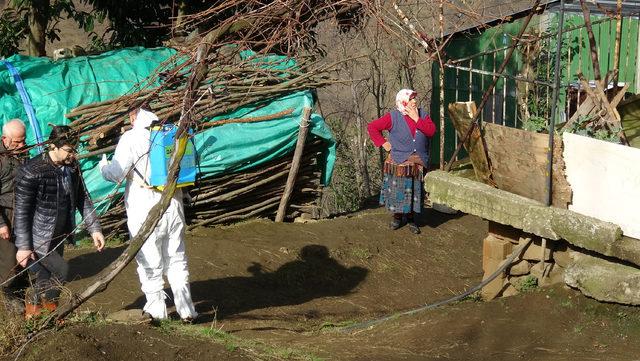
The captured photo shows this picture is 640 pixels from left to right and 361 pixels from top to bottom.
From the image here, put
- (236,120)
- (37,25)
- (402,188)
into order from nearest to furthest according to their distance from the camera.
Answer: (236,120), (402,188), (37,25)

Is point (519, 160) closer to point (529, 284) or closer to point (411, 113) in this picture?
point (529, 284)

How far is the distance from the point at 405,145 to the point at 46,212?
186 inches

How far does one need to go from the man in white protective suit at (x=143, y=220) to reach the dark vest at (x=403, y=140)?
3.78 meters

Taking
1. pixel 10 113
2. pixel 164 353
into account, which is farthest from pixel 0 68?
pixel 164 353

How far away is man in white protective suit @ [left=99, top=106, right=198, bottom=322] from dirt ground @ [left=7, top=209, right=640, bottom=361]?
1.37 ft

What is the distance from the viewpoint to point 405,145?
423 inches

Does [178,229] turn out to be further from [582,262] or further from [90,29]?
[90,29]

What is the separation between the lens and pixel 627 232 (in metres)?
6.94

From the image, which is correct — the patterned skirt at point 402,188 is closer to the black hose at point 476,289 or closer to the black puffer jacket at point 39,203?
the black hose at point 476,289

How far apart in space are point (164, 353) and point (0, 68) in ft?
17.2

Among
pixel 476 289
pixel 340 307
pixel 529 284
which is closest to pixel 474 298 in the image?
pixel 476 289

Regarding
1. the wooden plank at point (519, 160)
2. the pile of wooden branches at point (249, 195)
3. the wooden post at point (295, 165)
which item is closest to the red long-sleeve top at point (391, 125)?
the wooden post at point (295, 165)

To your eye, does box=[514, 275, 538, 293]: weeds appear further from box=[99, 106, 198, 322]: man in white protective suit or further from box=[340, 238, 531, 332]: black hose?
box=[99, 106, 198, 322]: man in white protective suit

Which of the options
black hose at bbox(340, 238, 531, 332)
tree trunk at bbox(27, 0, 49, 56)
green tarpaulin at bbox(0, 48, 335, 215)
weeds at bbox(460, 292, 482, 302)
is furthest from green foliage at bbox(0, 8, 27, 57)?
weeds at bbox(460, 292, 482, 302)
